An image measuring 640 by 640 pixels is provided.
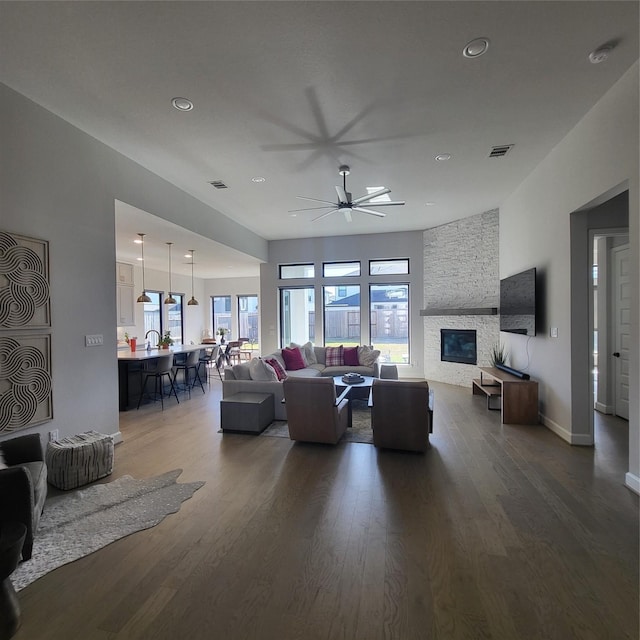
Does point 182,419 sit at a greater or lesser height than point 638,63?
lesser

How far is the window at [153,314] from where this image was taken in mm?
9977

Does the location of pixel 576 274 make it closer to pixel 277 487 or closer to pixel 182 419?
pixel 277 487

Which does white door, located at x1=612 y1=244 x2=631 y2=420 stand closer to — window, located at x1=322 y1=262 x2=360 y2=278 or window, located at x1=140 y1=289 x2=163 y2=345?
window, located at x1=322 y1=262 x2=360 y2=278

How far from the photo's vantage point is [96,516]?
2.55 m

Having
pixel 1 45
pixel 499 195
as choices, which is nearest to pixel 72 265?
pixel 1 45

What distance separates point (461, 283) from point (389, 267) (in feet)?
6.06

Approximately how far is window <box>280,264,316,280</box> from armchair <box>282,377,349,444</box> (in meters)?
5.48

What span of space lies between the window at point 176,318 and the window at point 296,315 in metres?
4.27

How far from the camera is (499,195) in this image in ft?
18.8

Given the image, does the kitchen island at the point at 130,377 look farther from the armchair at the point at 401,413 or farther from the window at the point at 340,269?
the window at the point at 340,269

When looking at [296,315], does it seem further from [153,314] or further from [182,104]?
[182,104]

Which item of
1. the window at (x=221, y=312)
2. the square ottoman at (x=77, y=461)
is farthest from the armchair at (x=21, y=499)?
the window at (x=221, y=312)

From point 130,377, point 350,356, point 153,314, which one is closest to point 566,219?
point 350,356

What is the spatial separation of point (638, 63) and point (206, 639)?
4718 mm
